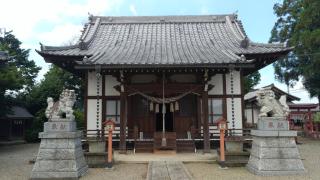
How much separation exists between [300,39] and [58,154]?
881 inches

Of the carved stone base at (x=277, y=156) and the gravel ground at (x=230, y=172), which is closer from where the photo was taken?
the gravel ground at (x=230, y=172)

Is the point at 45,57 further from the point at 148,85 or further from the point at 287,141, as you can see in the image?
the point at 287,141

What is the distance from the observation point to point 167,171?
1068 centimetres

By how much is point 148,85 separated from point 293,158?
754 centimetres

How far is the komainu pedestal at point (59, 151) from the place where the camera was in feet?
32.4

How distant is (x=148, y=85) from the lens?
51.2ft

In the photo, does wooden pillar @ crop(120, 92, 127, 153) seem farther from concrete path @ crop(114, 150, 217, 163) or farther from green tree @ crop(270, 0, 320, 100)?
green tree @ crop(270, 0, 320, 100)

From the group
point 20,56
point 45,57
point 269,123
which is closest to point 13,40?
point 20,56

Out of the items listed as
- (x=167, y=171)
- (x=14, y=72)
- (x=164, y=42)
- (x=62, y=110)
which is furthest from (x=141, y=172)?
(x=14, y=72)

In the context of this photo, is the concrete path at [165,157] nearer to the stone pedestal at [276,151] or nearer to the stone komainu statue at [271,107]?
the stone pedestal at [276,151]

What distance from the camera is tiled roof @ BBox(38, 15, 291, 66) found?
50.0 feet

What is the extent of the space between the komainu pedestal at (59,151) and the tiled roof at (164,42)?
171 inches

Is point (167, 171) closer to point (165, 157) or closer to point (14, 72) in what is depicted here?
point (165, 157)

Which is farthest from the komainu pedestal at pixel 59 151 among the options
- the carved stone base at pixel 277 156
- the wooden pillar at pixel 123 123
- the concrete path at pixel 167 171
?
the carved stone base at pixel 277 156
